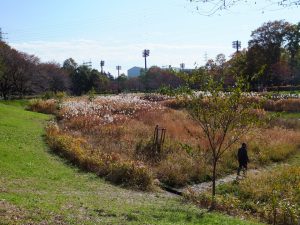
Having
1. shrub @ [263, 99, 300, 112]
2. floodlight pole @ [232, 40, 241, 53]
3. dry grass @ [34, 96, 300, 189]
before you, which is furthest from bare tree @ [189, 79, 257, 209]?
floodlight pole @ [232, 40, 241, 53]

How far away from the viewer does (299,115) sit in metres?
38.7

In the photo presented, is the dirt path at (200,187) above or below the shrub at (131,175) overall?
below

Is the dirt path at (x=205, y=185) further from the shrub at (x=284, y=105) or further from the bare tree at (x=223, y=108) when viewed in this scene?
the shrub at (x=284, y=105)

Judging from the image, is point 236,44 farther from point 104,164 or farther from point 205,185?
point 104,164

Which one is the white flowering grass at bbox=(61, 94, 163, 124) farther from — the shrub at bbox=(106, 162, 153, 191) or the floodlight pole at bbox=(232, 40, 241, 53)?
the floodlight pole at bbox=(232, 40, 241, 53)

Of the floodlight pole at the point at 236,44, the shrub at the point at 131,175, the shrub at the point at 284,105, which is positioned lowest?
the shrub at the point at 131,175

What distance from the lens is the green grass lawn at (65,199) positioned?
949cm

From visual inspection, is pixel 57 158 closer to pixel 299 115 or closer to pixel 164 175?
pixel 164 175

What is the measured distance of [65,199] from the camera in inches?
476

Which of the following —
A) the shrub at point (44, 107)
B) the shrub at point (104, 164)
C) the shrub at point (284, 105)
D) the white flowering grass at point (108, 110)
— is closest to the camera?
the shrub at point (104, 164)

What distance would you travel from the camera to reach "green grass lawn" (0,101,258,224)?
949 centimetres

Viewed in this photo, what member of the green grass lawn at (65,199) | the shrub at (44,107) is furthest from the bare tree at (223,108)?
the shrub at (44,107)

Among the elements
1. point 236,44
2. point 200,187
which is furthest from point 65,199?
point 236,44

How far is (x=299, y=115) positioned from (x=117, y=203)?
96.6ft
